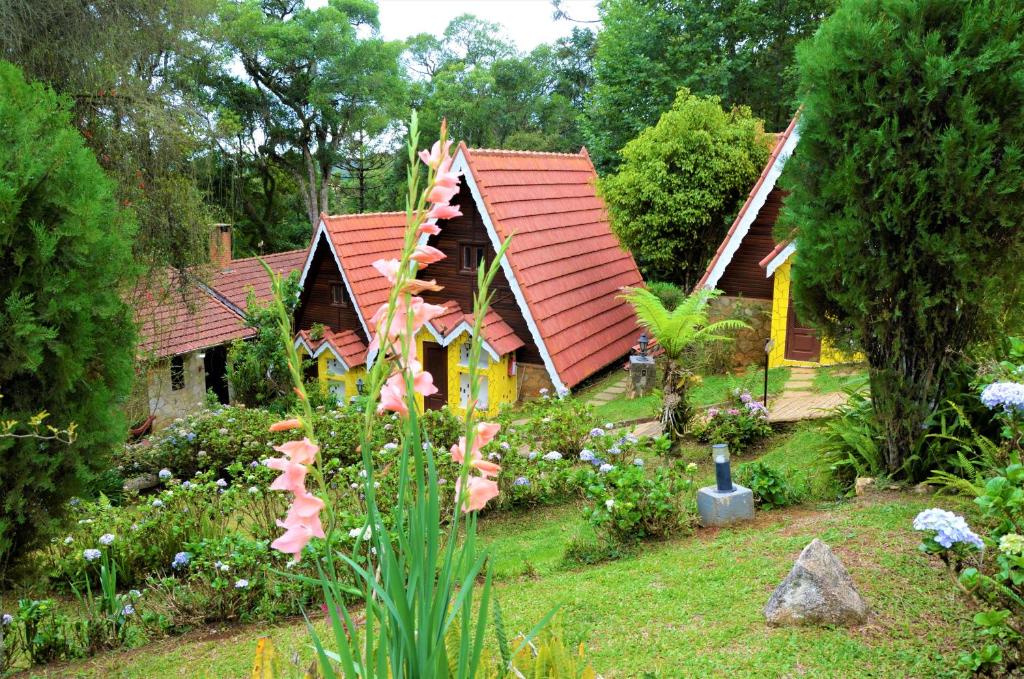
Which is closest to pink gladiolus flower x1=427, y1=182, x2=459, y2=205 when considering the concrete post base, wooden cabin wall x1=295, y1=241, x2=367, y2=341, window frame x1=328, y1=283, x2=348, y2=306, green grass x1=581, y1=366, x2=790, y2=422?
the concrete post base

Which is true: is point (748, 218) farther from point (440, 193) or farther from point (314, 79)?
point (314, 79)

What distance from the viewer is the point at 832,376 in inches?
446

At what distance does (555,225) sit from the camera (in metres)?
14.8

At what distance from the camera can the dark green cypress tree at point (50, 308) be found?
13.8ft

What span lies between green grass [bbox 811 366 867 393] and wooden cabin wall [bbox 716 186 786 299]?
5.94 feet

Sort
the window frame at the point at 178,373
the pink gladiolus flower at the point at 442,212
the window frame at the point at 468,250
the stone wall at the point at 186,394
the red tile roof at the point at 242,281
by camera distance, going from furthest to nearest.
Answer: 1. the red tile roof at the point at 242,281
2. the window frame at the point at 178,373
3. the stone wall at the point at 186,394
4. the window frame at the point at 468,250
5. the pink gladiolus flower at the point at 442,212

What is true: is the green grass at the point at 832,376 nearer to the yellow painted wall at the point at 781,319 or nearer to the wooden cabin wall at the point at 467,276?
the yellow painted wall at the point at 781,319

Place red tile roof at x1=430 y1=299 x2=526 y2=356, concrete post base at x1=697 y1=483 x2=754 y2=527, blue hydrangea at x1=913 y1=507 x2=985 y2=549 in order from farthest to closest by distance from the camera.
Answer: red tile roof at x1=430 y1=299 x2=526 y2=356
concrete post base at x1=697 y1=483 x2=754 y2=527
blue hydrangea at x1=913 y1=507 x2=985 y2=549

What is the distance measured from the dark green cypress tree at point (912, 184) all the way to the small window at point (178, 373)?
14438mm

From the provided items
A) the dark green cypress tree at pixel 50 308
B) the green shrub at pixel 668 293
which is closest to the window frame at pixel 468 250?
the green shrub at pixel 668 293

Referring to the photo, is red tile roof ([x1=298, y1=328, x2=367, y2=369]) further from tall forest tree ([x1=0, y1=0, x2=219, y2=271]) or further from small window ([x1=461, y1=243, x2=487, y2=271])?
tall forest tree ([x1=0, y1=0, x2=219, y2=271])

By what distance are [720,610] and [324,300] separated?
527 inches

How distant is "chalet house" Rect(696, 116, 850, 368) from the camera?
12156 mm

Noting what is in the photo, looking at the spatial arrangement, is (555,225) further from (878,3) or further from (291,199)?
(291,199)
